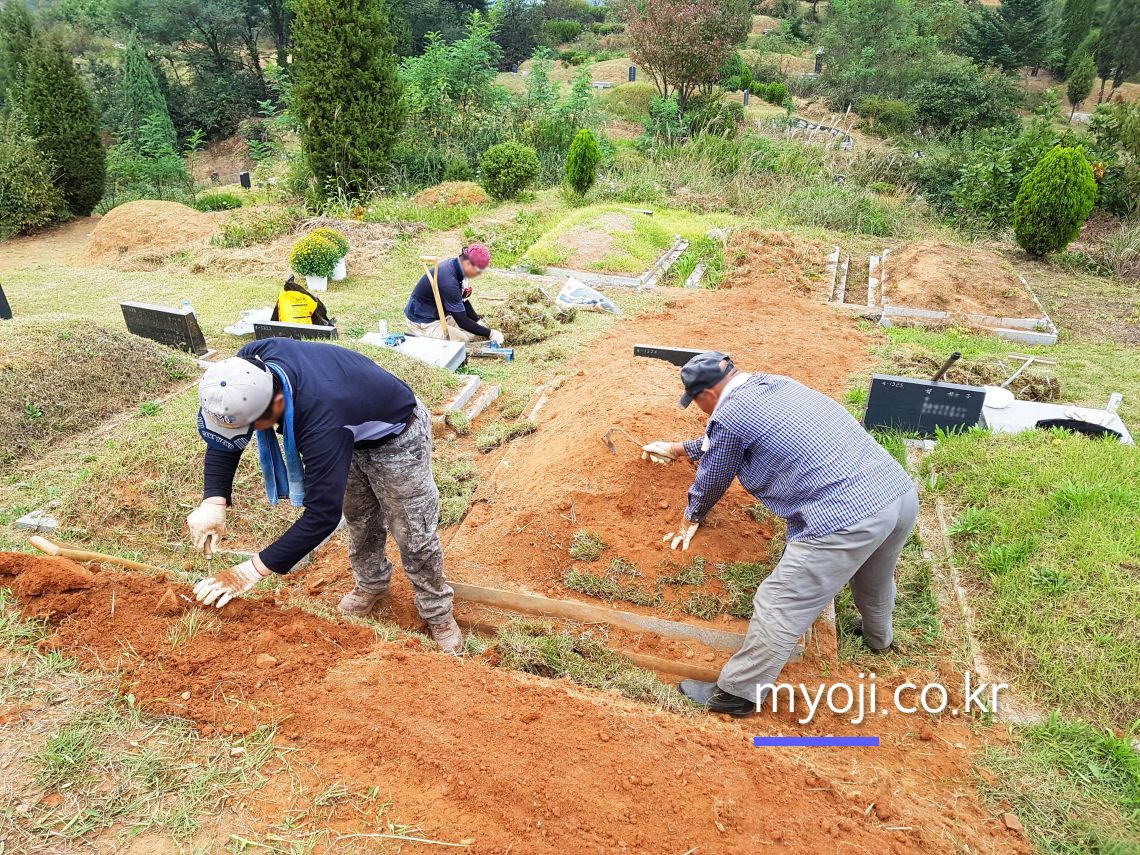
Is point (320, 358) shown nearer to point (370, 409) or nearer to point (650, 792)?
point (370, 409)

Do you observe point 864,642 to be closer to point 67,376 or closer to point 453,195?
point 67,376

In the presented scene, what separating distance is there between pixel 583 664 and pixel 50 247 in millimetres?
13792

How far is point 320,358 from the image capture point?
8.82 ft

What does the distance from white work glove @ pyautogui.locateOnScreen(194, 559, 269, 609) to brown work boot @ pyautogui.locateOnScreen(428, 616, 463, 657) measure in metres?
1.02

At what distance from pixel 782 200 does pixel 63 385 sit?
11.4 metres

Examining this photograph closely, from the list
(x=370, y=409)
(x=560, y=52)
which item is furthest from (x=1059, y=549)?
(x=560, y=52)

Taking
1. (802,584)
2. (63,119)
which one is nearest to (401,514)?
(802,584)

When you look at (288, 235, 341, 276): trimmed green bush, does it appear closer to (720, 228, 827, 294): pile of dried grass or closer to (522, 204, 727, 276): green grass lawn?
(522, 204, 727, 276): green grass lawn

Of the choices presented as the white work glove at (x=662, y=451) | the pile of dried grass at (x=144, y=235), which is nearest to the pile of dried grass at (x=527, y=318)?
the white work glove at (x=662, y=451)

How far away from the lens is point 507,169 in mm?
13078

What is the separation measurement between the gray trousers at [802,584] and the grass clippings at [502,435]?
9.03 feet

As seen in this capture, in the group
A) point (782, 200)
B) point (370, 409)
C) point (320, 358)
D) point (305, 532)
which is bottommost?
point (782, 200)

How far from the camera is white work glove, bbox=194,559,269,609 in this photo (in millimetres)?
2639

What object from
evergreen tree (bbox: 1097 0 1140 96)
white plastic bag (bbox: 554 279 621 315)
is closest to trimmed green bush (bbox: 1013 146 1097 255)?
white plastic bag (bbox: 554 279 621 315)
